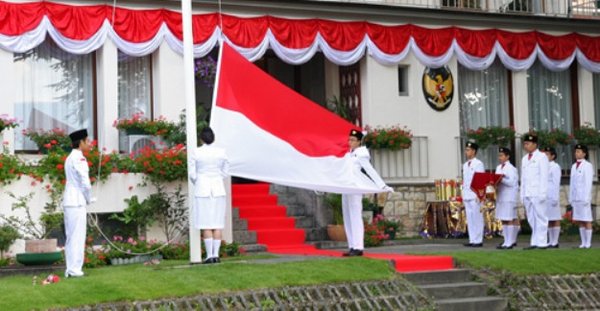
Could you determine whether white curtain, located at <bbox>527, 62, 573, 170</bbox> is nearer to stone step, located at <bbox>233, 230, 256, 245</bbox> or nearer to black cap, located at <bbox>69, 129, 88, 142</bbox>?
stone step, located at <bbox>233, 230, 256, 245</bbox>

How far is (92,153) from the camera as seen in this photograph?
20.4 meters

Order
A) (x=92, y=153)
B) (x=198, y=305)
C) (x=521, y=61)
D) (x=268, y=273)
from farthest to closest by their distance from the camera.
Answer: (x=521, y=61)
(x=92, y=153)
(x=268, y=273)
(x=198, y=305)

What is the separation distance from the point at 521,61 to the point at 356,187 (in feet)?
32.6

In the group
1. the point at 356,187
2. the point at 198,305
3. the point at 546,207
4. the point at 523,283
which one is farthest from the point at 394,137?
the point at 198,305

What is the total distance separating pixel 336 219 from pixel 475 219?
2.83 metres

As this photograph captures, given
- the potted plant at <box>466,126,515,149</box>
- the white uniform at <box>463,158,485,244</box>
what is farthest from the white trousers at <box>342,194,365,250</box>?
the potted plant at <box>466,126,515,149</box>

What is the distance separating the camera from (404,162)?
→ 84.3ft

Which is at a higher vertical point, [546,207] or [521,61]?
[521,61]

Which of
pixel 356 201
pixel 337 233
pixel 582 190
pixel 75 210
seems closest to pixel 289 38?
pixel 337 233

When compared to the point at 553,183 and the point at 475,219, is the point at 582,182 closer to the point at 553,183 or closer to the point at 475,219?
the point at 553,183

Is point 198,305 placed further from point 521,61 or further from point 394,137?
point 521,61

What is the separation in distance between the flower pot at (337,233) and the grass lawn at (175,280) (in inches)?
199

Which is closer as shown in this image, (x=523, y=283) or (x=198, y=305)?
(x=198, y=305)

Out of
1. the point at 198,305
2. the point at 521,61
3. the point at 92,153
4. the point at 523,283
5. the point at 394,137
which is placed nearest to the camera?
the point at 198,305
